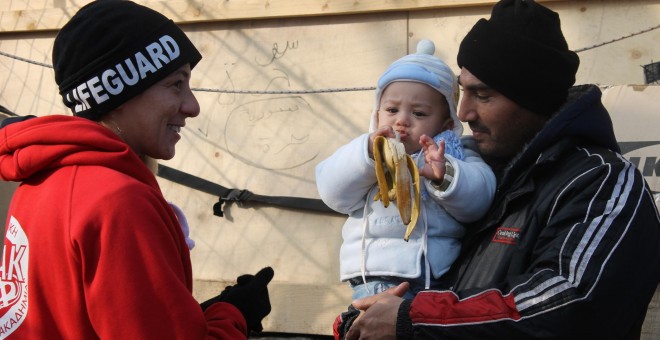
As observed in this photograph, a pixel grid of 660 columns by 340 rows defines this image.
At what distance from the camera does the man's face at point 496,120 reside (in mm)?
2484

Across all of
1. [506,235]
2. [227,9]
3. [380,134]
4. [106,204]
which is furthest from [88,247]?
[227,9]

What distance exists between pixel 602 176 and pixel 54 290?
1418mm

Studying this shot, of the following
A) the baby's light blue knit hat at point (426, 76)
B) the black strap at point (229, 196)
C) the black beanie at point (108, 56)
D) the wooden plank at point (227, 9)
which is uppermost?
the black beanie at point (108, 56)

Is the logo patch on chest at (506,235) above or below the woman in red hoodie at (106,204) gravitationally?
below

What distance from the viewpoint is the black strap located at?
5.25 meters

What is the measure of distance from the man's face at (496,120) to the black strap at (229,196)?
8.89 ft

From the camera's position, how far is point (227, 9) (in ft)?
17.9

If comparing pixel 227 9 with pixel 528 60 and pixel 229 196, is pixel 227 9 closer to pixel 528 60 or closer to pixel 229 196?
pixel 229 196

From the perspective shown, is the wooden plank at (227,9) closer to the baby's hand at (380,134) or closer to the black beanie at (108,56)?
the baby's hand at (380,134)

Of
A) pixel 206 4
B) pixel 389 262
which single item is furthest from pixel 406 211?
pixel 206 4

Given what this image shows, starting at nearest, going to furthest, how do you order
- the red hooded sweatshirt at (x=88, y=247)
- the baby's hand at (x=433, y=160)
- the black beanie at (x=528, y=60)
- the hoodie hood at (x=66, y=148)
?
the red hooded sweatshirt at (x=88, y=247), the hoodie hood at (x=66, y=148), the baby's hand at (x=433, y=160), the black beanie at (x=528, y=60)

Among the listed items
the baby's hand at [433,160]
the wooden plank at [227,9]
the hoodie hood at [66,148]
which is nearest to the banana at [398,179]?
the baby's hand at [433,160]

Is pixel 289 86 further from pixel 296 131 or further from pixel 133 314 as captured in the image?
pixel 133 314

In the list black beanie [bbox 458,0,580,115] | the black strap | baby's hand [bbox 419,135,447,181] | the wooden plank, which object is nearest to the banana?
baby's hand [bbox 419,135,447,181]
